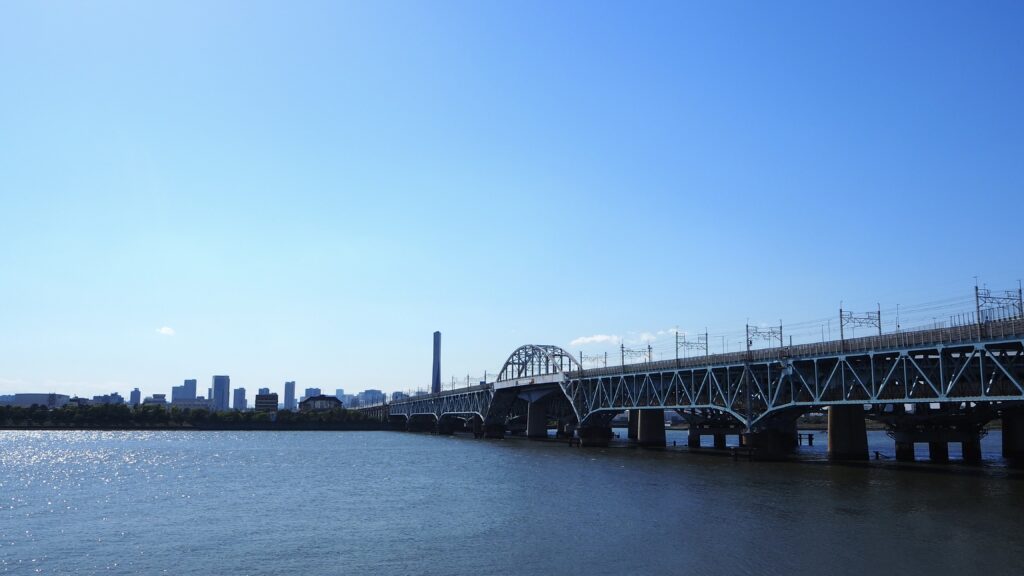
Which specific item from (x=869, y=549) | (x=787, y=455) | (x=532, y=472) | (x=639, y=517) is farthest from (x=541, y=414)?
(x=869, y=549)

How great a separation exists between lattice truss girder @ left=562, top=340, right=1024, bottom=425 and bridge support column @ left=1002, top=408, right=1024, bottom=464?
17.0 metres

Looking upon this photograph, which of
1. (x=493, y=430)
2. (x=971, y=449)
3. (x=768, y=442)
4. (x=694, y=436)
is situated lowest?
(x=493, y=430)

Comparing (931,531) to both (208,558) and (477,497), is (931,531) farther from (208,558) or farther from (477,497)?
(208,558)

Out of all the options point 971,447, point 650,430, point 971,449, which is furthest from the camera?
point 650,430

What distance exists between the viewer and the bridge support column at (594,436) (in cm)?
14588

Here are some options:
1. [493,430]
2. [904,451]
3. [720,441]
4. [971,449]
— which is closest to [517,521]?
[904,451]

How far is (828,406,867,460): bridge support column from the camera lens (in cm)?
9775

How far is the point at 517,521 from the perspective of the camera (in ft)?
171

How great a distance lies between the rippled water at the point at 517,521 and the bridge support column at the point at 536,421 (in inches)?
3570

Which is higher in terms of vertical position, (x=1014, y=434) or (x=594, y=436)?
(x=1014, y=434)

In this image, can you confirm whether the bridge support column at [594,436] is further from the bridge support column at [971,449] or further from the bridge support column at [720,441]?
the bridge support column at [971,449]

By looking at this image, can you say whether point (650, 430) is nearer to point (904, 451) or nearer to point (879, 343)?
point (904, 451)

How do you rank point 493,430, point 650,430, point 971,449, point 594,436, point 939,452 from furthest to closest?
point 493,430 → point 594,436 → point 650,430 → point 939,452 → point 971,449

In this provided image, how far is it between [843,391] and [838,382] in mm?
3857
